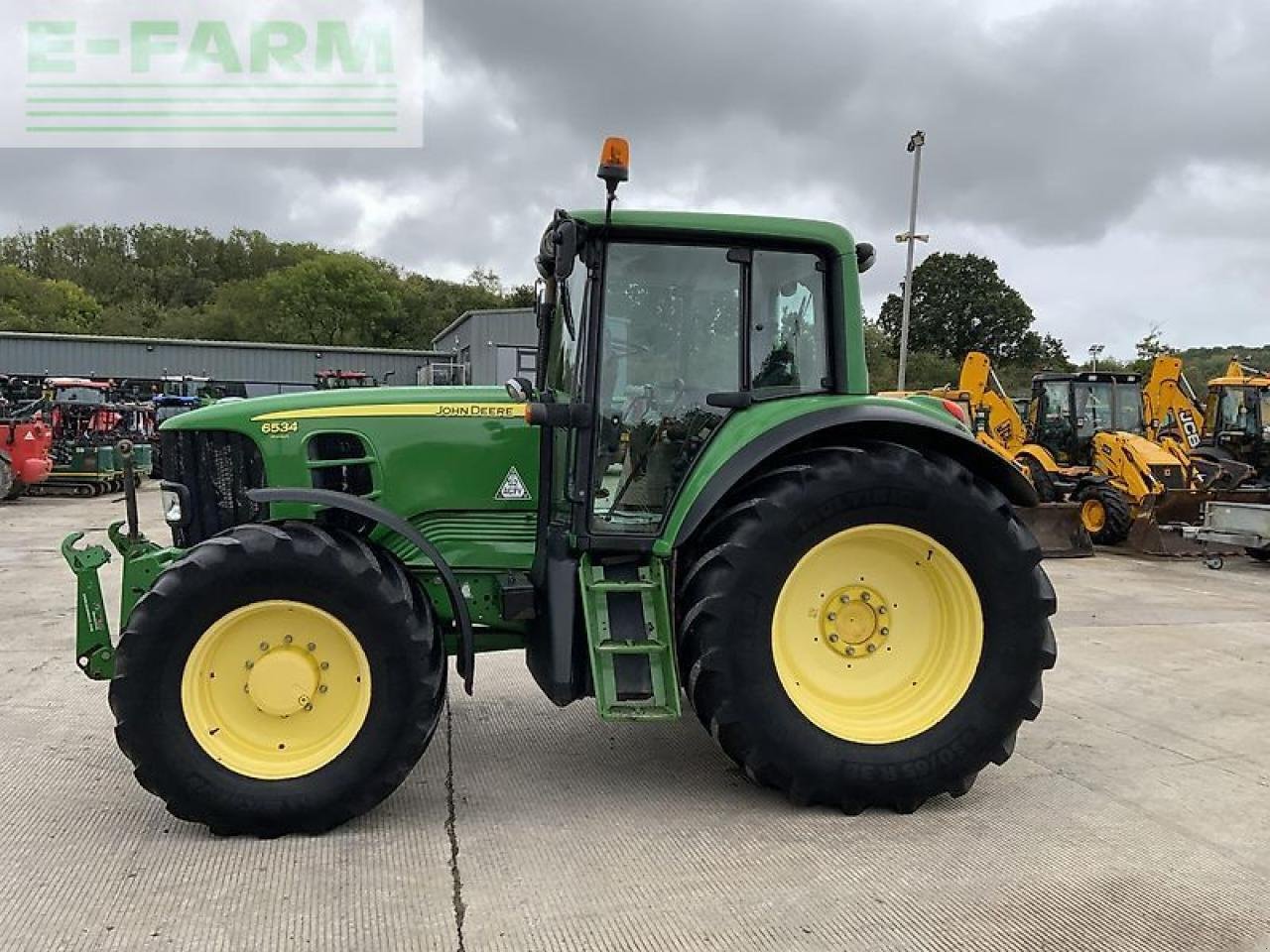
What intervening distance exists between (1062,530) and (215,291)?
55726mm

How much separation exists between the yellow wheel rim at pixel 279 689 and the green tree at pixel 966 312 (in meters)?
49.7

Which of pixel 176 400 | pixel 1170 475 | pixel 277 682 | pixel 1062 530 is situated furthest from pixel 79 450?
pixel 1170 475

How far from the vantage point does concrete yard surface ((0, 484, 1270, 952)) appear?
280 centimetres

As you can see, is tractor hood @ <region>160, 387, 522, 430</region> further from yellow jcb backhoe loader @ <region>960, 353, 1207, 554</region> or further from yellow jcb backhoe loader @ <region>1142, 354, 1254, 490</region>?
yellow jcb backhoe loader @ <region>1142, 354, 1254, 490</region>

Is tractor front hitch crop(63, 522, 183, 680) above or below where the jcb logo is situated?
below

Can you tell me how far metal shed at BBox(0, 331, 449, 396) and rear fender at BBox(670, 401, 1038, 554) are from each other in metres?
28.7

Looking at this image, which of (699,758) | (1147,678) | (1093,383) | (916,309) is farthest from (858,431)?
(916,309)

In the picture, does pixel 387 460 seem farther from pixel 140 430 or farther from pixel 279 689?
pixel 140 430

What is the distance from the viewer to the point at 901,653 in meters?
3.88

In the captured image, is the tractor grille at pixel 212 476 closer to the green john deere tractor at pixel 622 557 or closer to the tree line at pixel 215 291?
the green john deere tractor at pixel 622 557

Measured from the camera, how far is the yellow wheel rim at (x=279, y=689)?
133 inches

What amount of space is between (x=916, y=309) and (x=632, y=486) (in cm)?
5179

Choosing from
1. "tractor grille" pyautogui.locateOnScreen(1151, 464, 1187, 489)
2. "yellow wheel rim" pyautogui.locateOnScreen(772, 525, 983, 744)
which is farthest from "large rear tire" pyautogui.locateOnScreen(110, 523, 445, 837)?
"tractor grille" pyautogui.locateOnScreen(1151, 464, 1187, 489)

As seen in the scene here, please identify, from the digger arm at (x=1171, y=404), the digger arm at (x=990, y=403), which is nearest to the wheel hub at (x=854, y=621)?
the digger arm at (x=1171, y=404)
